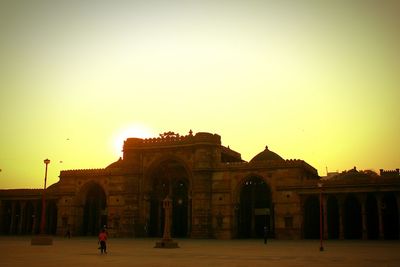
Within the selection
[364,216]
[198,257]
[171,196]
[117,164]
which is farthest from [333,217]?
[198,257]

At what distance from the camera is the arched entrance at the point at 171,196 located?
61.7 meters

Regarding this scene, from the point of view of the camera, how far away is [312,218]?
187ft

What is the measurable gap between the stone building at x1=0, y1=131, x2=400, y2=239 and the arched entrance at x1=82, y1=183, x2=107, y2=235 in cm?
14

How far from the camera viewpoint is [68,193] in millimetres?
65188

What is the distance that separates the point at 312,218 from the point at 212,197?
479 inches

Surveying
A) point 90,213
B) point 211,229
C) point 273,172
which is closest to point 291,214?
point 273,172

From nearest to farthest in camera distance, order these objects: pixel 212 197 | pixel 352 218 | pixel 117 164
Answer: pixel 352 218
pixel 212 197
pixel 117 164

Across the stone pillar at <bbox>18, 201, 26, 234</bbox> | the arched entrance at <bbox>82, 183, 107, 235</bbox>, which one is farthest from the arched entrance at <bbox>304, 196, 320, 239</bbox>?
the stone pillar at <bbox>18, 201, 26, 234</bbox>

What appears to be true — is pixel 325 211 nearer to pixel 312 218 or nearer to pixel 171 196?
pixel 312 218

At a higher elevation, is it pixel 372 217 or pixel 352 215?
pixel 352 215

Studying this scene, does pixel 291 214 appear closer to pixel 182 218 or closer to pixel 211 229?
pixel 211 229

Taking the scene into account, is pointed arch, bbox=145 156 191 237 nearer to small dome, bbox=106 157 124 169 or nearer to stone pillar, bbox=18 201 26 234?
small dome, bbox=106 157 124 169

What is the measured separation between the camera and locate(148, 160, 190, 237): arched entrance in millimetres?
61688

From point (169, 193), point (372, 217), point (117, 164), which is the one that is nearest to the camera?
point (372, 217)
